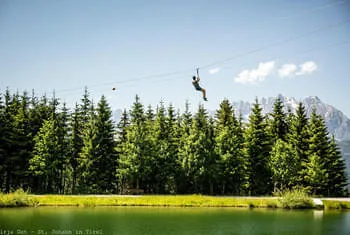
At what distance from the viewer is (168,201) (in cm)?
4019

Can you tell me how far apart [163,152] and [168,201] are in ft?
34.8

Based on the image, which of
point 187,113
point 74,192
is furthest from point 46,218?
point 187,113

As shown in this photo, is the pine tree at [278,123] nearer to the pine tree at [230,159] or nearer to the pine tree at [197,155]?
the pine tree at [230,159]

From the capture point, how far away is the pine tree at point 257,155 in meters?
50.8

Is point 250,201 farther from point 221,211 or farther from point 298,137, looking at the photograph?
point 298,137

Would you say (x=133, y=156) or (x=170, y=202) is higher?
(x=133, y=156)

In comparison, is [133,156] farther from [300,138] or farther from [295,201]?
[300,138]

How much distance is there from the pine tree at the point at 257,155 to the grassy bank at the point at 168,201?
11.2m

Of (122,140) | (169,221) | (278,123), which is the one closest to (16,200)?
(169,221)

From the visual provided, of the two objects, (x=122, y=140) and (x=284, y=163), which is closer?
(x=284, y=163)

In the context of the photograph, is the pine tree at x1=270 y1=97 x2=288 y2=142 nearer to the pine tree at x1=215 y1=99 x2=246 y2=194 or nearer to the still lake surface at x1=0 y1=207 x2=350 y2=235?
the pine tree at x1=215 y1=99 x2=246 y2=194

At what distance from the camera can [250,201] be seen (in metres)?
39.4

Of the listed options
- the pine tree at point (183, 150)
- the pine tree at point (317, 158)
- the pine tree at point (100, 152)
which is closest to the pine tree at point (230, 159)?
the pine tree at point (183, 150)

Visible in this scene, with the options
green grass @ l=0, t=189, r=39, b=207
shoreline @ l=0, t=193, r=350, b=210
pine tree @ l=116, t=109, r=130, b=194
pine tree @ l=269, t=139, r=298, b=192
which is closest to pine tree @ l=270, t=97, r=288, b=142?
pine tree @ l=269, t=139, r=298, b=192
